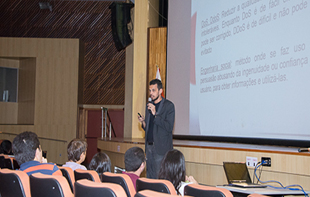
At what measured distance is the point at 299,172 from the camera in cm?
311

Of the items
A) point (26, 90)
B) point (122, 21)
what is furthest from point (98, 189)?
point (26, 90)

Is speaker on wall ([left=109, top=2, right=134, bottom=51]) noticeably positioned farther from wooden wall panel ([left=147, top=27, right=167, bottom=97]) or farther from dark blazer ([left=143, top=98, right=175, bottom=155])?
dark blazer ([left=143, top=98, right=175, bottom=155])

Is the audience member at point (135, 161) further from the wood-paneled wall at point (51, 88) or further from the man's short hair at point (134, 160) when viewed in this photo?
the wood-paneled wall at point (51, 88)

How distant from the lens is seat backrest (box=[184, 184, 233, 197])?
1468 mm

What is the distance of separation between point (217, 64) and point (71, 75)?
5714 mm

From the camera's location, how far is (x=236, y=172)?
3156mm

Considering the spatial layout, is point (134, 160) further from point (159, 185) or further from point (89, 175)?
point (159, 185)

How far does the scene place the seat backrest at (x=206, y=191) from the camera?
1468 mm

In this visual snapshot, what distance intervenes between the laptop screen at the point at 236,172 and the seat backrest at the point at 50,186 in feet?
5.94

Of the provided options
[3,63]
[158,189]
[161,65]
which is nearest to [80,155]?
[158,189]

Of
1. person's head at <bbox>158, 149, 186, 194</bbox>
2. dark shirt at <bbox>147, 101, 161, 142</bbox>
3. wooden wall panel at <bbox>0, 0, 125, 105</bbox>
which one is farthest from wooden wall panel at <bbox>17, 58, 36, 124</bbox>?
person's head at <bbox>158, 149, 186, 194</bbox>

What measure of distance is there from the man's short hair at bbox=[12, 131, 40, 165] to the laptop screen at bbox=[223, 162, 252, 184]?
174 centimetres

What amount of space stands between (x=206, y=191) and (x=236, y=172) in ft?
5.67

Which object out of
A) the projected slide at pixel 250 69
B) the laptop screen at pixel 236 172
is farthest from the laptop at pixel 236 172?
the projected slide at pixel 250 69
